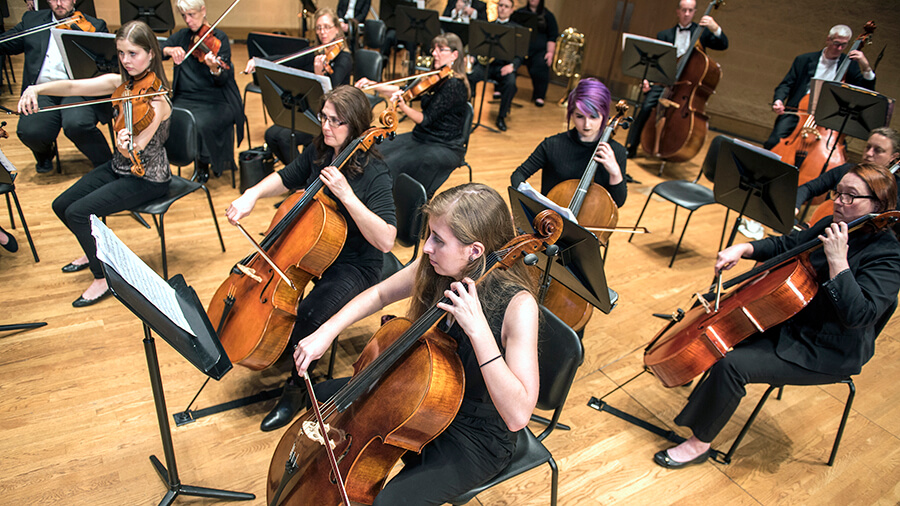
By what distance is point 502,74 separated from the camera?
6.35 meters

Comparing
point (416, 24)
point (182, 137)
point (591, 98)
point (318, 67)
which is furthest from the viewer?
point (416, 24)

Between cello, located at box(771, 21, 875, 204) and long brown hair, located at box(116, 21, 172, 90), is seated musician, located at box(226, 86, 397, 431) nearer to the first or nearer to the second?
long brown hair, located at box(116, 21, 172, 90)

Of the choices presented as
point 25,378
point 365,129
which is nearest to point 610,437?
point 365,129

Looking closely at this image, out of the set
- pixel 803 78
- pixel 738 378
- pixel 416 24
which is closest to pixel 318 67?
pixel 416 24

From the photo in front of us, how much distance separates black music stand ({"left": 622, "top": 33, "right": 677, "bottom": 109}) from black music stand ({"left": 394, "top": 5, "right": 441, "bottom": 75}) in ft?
6.91

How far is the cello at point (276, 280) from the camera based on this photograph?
2078mm

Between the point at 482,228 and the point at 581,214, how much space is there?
1241mm

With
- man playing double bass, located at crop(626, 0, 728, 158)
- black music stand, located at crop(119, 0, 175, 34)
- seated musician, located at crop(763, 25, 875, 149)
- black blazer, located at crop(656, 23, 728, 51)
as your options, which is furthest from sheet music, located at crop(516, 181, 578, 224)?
black music stand, located at crop(119, 0, 175, 34)

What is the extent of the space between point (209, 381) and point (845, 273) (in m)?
2.49

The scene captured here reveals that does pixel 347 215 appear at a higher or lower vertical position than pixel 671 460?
higher

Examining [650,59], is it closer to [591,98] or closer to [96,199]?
[591,98]

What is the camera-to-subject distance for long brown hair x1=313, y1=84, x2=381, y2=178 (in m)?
2.28

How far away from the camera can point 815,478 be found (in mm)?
2346

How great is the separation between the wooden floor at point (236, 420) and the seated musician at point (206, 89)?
0.79 metres
